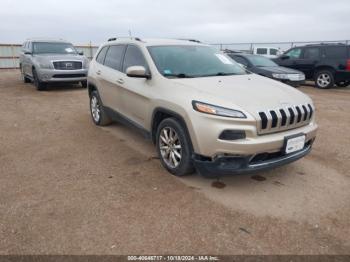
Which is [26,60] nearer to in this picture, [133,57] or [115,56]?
[115,56]

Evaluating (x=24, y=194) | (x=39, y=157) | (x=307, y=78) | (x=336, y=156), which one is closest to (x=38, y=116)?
(x=39, y=157)

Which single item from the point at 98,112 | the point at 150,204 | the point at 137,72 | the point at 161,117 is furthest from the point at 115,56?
the point at 150,204

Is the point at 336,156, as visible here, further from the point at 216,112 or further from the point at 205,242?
the point at 205,242

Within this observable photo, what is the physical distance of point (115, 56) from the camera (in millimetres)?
5207

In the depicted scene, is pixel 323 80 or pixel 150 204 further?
pixel 323 80

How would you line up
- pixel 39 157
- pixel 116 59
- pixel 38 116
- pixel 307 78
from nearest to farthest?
pixel 39 157 < pixel 116 59 < pixel 38 116 < pixel 307 78

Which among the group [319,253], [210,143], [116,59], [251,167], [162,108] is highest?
[116,59]

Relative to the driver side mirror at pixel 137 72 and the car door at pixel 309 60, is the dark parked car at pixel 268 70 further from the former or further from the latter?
the driver side mirror at pixel 137 72

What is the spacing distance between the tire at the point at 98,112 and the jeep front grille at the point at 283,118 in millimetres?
3442

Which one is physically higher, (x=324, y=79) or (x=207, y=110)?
(x=207, y=110)

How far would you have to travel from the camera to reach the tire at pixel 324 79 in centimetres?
1219

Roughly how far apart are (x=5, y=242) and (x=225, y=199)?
86.6 inches

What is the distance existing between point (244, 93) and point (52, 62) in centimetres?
858

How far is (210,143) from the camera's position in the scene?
317 centimetres
